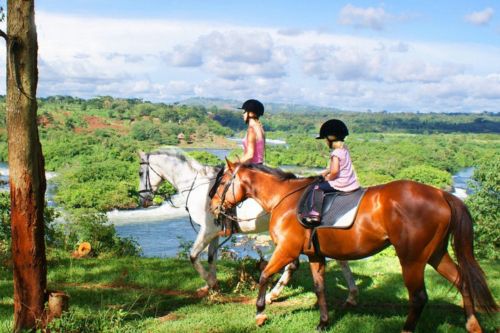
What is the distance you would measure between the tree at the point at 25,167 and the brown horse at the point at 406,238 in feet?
8.83

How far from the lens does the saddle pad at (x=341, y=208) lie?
5.95 m

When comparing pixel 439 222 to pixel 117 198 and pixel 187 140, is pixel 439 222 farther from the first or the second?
pixel 187 140

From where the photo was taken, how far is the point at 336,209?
6.11 m

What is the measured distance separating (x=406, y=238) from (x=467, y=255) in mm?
734

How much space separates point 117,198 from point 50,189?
38.3ft

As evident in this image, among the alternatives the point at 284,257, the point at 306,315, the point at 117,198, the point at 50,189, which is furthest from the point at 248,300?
the point at 50,189

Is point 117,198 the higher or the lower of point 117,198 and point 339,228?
the lower

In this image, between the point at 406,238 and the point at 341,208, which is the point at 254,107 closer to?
the point at 341,208

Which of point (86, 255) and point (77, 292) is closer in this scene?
point (77, 292)

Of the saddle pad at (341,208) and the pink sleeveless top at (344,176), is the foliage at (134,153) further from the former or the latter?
the saddle pad at (341,208)

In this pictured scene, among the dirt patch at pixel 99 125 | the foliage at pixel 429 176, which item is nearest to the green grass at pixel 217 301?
the foliage at pixel 429 176

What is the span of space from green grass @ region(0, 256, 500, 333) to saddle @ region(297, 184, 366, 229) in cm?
129

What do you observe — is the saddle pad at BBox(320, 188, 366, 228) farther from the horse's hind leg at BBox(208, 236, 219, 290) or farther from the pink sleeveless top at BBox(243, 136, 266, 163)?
the horse's hind leg at BBox(208, 236, 219, 290)

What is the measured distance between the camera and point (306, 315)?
6.70 meters
